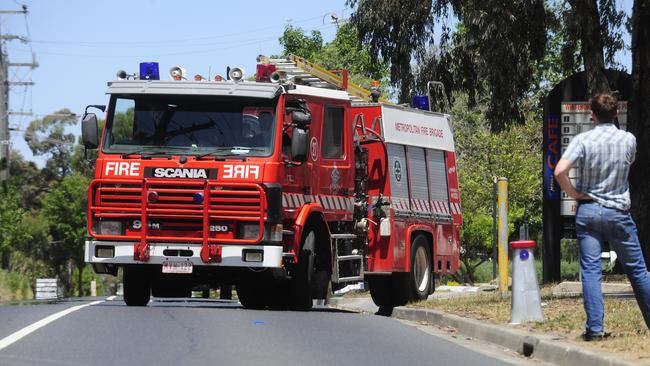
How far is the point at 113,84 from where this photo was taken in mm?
17609

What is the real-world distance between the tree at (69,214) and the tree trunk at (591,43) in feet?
229

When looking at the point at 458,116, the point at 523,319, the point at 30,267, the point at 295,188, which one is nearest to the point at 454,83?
the point at 295,188

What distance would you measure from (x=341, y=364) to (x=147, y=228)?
7.11 metres

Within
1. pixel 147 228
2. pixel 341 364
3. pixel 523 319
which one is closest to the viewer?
Answer: pixel 341 364

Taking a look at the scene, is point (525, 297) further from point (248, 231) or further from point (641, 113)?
point (641, 113)

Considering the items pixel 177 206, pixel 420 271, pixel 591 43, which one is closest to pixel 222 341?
pixel 177 206

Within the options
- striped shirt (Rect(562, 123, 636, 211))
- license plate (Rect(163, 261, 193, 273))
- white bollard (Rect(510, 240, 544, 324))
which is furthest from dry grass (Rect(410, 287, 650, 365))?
license plate (Rect(163, 261, 193, 273))

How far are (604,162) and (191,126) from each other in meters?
7.42

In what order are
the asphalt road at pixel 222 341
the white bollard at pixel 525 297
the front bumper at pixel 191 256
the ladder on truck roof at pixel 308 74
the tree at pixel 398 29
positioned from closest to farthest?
the asphalt road at pixel 222 341 → the white bollard at pixel 525 297 → the front bumper at pixel 191 256 → the ladder on truck roof at pixel 308 74 → the tree at pixel 398 29

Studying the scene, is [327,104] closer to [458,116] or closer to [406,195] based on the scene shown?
[406,195]

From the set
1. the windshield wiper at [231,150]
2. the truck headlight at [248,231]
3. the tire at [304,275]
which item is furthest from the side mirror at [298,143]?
the tire at [304,275]

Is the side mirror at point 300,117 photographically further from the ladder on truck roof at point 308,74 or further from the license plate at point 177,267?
the license plate at point 177,267

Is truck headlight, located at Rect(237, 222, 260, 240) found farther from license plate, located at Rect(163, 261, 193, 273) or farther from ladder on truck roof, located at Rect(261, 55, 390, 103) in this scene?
ladder on truck roof, located at Rect(261, 55, 390, 103)

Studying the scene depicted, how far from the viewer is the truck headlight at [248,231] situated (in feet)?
55.5
